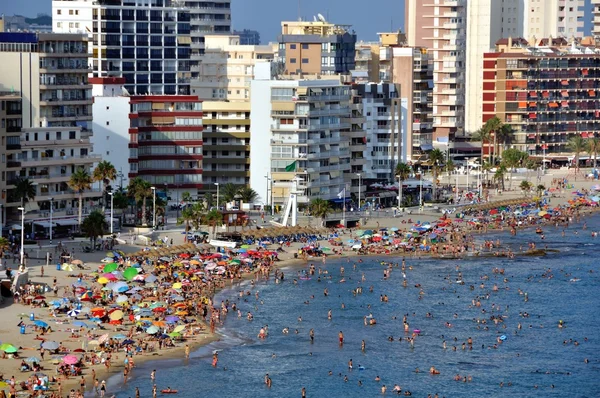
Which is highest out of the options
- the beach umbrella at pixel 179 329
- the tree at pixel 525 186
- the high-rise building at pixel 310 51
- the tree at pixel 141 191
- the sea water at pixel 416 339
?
the high-rise building at pixel 310 51

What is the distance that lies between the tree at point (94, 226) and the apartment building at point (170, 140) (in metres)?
33.7

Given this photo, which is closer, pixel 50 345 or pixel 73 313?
pixel 50 345

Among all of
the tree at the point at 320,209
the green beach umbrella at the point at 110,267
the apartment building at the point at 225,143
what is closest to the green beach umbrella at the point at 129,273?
the green beach umbrella at the point at 110,267

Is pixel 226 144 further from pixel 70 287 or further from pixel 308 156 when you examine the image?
pixel 70 287

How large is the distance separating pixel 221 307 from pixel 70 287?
11778 mm

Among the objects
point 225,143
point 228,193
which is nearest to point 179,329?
point 228,193

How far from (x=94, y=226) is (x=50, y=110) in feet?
91.7

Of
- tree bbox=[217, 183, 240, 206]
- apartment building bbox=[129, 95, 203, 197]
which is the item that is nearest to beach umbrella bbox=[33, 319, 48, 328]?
tree bbox=[217, 183, 240, 206]

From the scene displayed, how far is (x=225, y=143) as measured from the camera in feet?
551

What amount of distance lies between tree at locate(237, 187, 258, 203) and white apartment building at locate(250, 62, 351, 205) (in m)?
1.85

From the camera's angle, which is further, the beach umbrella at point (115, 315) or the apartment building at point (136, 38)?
the apartment building at point (136, 38)

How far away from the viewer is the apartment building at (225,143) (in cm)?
16675

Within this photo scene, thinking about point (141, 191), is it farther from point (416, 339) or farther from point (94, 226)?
point (416, 339)

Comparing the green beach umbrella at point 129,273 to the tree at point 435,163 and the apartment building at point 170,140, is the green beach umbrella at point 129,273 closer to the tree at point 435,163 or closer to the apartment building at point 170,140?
the apartment building at point 170,140
